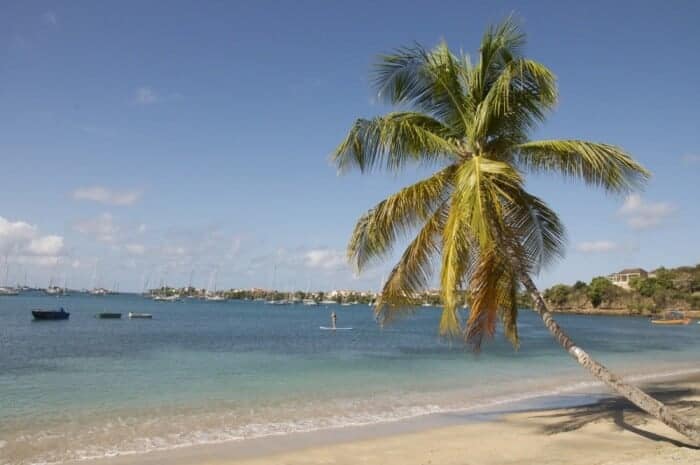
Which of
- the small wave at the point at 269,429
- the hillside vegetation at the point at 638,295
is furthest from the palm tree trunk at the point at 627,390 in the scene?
the hillside vegetation at the point at 638,295

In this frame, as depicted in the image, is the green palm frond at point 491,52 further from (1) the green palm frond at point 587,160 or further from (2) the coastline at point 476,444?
(2) the coastline at point 476,444

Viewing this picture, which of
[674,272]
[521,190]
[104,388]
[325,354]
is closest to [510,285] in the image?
[521,190]

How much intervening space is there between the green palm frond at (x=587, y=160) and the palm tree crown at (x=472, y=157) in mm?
18

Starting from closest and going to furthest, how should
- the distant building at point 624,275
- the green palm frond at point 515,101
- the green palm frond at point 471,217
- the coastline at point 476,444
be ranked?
the green palm frond at point 471,217
the green palm frond at point 515,101
the coastline at point 476,444
the distant building at point 624,275

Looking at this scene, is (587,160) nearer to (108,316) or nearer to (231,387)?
(231,387)

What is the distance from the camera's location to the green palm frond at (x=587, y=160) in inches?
307

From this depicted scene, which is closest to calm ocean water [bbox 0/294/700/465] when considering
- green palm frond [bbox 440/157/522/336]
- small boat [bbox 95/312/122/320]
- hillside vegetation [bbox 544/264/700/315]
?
green palm frond [bbox 440/157/522/336]

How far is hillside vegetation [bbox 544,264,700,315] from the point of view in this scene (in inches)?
4274

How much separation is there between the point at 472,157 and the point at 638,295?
12288cm

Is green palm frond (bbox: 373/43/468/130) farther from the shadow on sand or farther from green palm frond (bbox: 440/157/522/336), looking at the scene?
the shadow on sand

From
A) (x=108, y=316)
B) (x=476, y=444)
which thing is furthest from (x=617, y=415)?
(x=108, y=316)

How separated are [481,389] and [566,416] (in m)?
4.94

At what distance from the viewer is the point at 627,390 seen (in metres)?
7.35

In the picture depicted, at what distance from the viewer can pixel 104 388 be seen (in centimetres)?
1733
